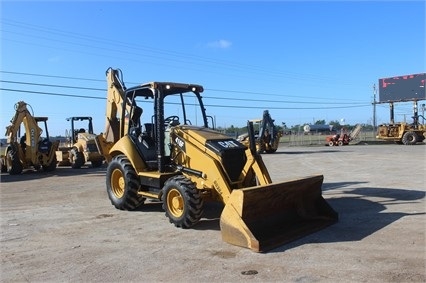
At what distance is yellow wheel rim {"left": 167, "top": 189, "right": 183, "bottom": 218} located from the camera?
26.2 feet

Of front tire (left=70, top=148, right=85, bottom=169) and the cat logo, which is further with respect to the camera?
front tire (left=70, top=148, right=85, bottom=169)

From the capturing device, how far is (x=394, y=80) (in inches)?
2074

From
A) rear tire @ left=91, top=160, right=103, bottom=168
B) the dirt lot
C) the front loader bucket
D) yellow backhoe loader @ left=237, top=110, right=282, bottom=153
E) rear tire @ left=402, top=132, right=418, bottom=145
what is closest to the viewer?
the dirt lot

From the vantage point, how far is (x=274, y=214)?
747 cm

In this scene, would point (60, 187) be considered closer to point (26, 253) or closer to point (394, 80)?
point (26, 253)

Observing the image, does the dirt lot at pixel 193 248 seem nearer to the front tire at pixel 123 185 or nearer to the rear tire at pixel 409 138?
the front tire at pixel 123 185

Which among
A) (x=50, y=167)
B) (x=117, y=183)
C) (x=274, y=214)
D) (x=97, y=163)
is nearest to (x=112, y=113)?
(x=117, y=183)

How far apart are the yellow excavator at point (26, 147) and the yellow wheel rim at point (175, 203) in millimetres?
15015

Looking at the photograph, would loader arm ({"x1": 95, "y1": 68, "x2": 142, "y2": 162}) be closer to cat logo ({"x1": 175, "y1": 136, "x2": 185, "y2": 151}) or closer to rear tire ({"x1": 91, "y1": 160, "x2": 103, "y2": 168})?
cat logo ({"x1": 175, "y1": 136, "x2": 185, "y2": 151})

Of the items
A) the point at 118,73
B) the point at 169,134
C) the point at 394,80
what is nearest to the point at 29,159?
the point at 118,73

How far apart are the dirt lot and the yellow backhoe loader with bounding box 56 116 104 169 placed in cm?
1183

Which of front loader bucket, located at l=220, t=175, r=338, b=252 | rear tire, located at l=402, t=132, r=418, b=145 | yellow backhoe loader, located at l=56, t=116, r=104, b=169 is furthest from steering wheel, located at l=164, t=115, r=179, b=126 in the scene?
rear tire, located at l=402, t=132, r=418, b=145

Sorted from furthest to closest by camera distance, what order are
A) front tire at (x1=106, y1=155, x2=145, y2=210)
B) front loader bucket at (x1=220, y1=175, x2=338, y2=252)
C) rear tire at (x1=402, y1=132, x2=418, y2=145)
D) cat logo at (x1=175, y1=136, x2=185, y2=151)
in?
rear tire at (x1=402, y1=132, x2=418, y2=145) → front tire at (x1=106, y1=155, x2=145, y2=210) → cat logo at (x1=175, y1=136, x2=185, y2=151) → front loader bucket at (x1=220, y1=175, x2=338, y2=252)

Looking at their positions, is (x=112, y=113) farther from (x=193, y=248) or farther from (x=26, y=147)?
Answer: (x=26, y=147)
